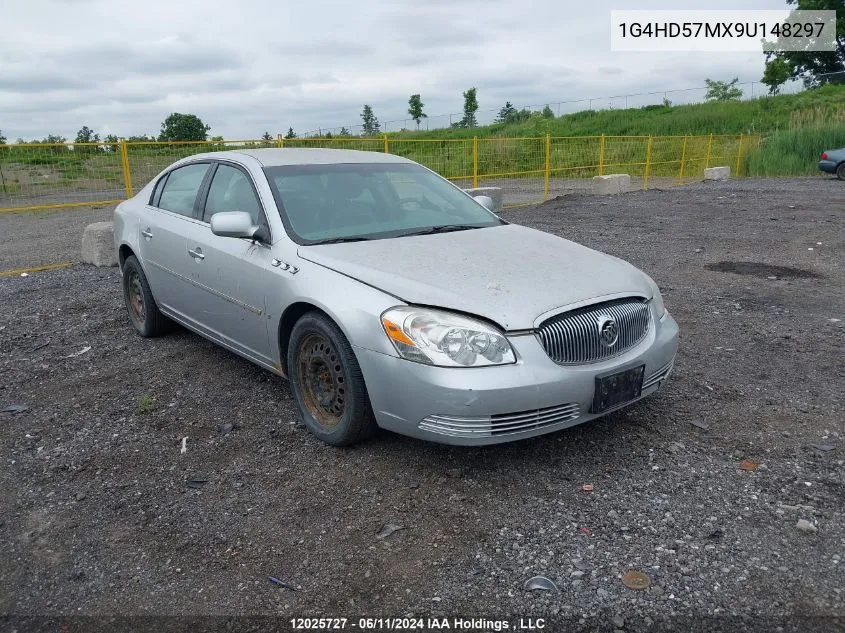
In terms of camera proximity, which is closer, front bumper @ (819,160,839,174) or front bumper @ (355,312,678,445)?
front bumper @ (355,312,678,445)

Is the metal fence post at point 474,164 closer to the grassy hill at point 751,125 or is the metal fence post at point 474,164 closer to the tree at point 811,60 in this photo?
the grassy hill at point 751,125

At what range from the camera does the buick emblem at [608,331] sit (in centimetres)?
333

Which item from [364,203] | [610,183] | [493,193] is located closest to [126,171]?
[493,193]

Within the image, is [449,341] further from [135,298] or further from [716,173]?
[716,173]

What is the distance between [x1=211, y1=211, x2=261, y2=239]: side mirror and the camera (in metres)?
3.92

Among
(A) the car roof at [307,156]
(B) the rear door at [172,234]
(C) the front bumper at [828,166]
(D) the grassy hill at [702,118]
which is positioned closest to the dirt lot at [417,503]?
(B) the rear door at [172,234]

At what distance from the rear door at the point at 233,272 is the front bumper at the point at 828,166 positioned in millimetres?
22988

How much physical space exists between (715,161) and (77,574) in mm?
27853

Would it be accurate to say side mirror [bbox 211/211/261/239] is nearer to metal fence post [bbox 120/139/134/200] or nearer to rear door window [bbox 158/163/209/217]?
rear door window [bbox 158/163/209/217]

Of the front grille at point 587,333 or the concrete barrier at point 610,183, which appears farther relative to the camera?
the concrete barrier at point 610,183

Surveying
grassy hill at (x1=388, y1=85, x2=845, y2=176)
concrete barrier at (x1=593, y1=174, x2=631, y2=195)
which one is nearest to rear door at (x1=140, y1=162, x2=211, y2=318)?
grassy hill at (x1=388, y1=85, x2=845, y2=176)

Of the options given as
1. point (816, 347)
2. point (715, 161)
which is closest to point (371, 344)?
point (816, 347)

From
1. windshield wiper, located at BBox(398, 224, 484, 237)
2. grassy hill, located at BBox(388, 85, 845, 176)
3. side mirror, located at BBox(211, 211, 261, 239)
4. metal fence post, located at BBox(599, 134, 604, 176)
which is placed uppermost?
grassy hill, located at BBox(388, 85, 845, 176)

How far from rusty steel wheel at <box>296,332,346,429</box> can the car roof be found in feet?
4.61
